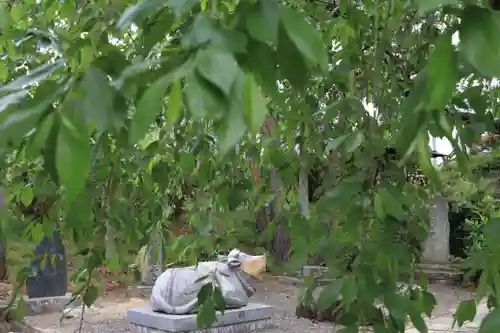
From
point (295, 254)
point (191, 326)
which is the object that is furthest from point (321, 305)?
point (191, 326)

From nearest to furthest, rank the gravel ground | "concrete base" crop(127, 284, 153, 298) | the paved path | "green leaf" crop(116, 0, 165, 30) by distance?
"green leaf" crop(116, 0, 165, 30) → the paved path → the gravel ground → "concrete base" crop(127, 284, 153, 298)

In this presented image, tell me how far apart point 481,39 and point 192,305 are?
3.67m

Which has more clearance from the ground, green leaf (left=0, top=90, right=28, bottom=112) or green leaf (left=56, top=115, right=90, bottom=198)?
green leaf (left=0, top=90, right=28, bottom=112)

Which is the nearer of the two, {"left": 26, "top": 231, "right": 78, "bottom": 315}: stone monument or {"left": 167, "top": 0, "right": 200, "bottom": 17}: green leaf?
{"left": 167, "top": 0, "right": 200, "bottom": 17}: green leaf

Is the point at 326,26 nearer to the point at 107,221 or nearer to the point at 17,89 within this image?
the point at 107,221

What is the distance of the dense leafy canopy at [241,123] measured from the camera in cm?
38

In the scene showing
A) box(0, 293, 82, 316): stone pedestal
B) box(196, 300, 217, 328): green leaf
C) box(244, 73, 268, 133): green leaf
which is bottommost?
box(0, 293, 82, 316): stone pedestal

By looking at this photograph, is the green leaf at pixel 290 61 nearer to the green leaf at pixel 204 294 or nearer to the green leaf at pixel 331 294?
the green leaf at pixel 331 294

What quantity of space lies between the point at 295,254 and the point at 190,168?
27cm

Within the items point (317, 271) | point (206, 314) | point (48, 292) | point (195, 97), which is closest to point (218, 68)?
point (195, 97)

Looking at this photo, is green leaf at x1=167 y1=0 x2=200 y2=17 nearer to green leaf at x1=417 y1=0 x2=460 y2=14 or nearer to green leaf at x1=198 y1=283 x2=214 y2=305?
green leaf at x1=417 y1=0 x2=460 y2=14

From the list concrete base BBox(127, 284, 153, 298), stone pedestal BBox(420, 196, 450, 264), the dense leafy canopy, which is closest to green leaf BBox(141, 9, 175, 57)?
the dense leafy canopy

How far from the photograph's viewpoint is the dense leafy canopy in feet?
1.24

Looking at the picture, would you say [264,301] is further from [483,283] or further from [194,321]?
[483,283]
